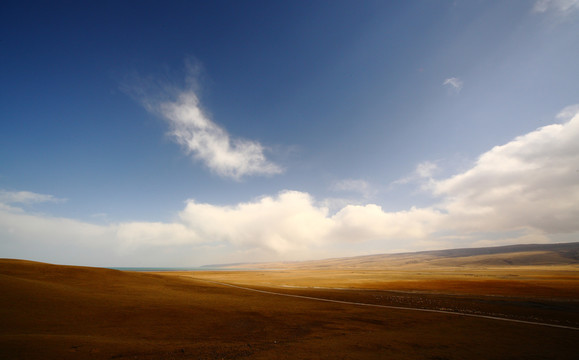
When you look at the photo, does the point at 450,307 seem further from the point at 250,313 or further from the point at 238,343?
the point at 238,343

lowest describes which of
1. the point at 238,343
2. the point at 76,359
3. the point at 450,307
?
the point at 450,307

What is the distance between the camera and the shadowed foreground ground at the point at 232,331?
11320 millimetres

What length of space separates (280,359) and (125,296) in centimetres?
2032

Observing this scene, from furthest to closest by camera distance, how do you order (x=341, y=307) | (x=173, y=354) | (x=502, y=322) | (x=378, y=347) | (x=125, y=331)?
1. (x=341, y=307)
2. (x=502, y=322)
3. (x=125, y=331)
4. (x=378, y=347)
5. (x=173, y=354)

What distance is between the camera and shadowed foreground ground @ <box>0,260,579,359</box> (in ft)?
37.1

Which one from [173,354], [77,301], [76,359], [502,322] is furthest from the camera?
[502,322]

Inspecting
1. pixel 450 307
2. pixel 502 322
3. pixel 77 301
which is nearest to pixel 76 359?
pixel 77 301

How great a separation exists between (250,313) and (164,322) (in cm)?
731

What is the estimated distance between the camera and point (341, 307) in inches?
1003

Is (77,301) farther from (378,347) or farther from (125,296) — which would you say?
(378,347)

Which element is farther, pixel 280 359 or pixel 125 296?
pixel 125 296

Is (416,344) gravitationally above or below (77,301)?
below

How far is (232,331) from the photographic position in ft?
51.6

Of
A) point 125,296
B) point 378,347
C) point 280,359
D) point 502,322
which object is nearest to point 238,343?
point 280,359
